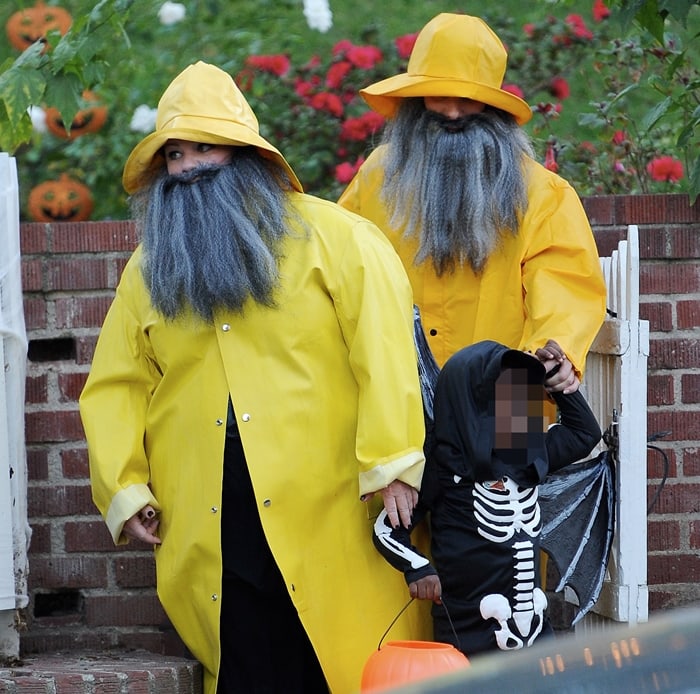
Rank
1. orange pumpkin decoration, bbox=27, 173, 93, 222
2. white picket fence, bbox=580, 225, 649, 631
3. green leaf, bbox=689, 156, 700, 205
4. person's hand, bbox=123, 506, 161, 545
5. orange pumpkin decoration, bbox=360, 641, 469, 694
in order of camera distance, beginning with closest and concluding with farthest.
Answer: orange pumpkin decoration, bbox=360, 641, 469, 694, person's hand, bbox=123, 506, 161, 545, white picket fence, bbox=580, 225, 649, 631, green leaf, bbox=689, 156, 700, 205, orange pumpkin decoration, bbox=27, 173, 93, 222

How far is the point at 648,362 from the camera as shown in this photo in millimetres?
4469

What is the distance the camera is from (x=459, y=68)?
4.04 meters

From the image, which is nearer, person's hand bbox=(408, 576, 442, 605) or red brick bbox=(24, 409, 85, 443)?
person's hand bbox=(408, 576, 442, 605)

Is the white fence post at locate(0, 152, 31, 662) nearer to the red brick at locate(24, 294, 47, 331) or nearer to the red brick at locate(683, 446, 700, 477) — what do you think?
the red brick at locate(24, 294, 47, 331)

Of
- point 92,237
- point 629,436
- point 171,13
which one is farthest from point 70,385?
point 171,13

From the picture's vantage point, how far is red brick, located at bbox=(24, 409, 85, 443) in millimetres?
4418

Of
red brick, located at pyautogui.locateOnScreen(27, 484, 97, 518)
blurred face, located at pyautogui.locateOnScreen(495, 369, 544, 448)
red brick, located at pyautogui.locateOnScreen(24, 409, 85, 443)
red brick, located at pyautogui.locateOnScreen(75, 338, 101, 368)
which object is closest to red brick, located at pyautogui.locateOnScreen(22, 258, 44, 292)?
red brick, located at pyautogui.locateOnScreen(75, 338, 101, 368)

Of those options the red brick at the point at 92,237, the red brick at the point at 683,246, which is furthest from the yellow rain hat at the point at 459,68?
the red brick at the point at 92,237

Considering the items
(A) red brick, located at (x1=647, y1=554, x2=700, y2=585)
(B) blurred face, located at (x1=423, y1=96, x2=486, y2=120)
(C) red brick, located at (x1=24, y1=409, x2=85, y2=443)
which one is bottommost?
(A) red brick, located at (x1=647, y1=554, x2=700, y2=585)

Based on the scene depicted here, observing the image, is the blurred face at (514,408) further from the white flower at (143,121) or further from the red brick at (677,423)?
the white flower at (143,121)

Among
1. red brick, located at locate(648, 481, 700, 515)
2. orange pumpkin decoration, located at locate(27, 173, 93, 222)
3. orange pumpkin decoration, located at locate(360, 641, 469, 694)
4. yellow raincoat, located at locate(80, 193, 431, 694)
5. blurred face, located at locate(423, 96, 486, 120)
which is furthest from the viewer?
orange pumpkin decoration, located at locate(27, 173, 93, 222)

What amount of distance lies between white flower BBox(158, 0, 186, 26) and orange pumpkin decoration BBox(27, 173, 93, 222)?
902 mm

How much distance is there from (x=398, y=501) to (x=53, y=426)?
140 cm

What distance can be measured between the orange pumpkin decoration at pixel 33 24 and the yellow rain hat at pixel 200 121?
229 centimetres
